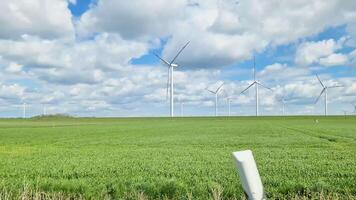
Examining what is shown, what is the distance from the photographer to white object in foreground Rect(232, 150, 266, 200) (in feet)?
25.1

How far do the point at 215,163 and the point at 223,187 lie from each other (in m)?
8.64

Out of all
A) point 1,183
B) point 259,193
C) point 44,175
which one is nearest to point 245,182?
point 259,193

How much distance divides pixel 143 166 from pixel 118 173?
9.45 ft

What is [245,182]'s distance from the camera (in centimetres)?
795

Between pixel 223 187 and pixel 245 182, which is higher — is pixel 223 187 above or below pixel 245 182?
below

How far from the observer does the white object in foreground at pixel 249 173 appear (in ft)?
25.1

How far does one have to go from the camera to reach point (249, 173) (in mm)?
7789

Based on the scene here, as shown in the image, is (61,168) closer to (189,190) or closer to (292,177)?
(189,190)

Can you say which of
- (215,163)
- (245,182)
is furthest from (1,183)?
(245,182)

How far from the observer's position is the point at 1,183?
60.0 ft

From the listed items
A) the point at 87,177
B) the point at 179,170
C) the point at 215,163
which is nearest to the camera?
the point at 87,177

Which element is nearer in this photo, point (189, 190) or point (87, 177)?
point (189, 190)

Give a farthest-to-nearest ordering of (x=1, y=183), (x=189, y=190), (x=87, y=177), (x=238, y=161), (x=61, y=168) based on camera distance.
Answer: (x=61, y=168) → (x=87, y=177) → (x=1, y=183) → (x=189, y=190) → (x=238, y=161)

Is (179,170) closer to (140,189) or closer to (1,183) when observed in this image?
(140,189)
